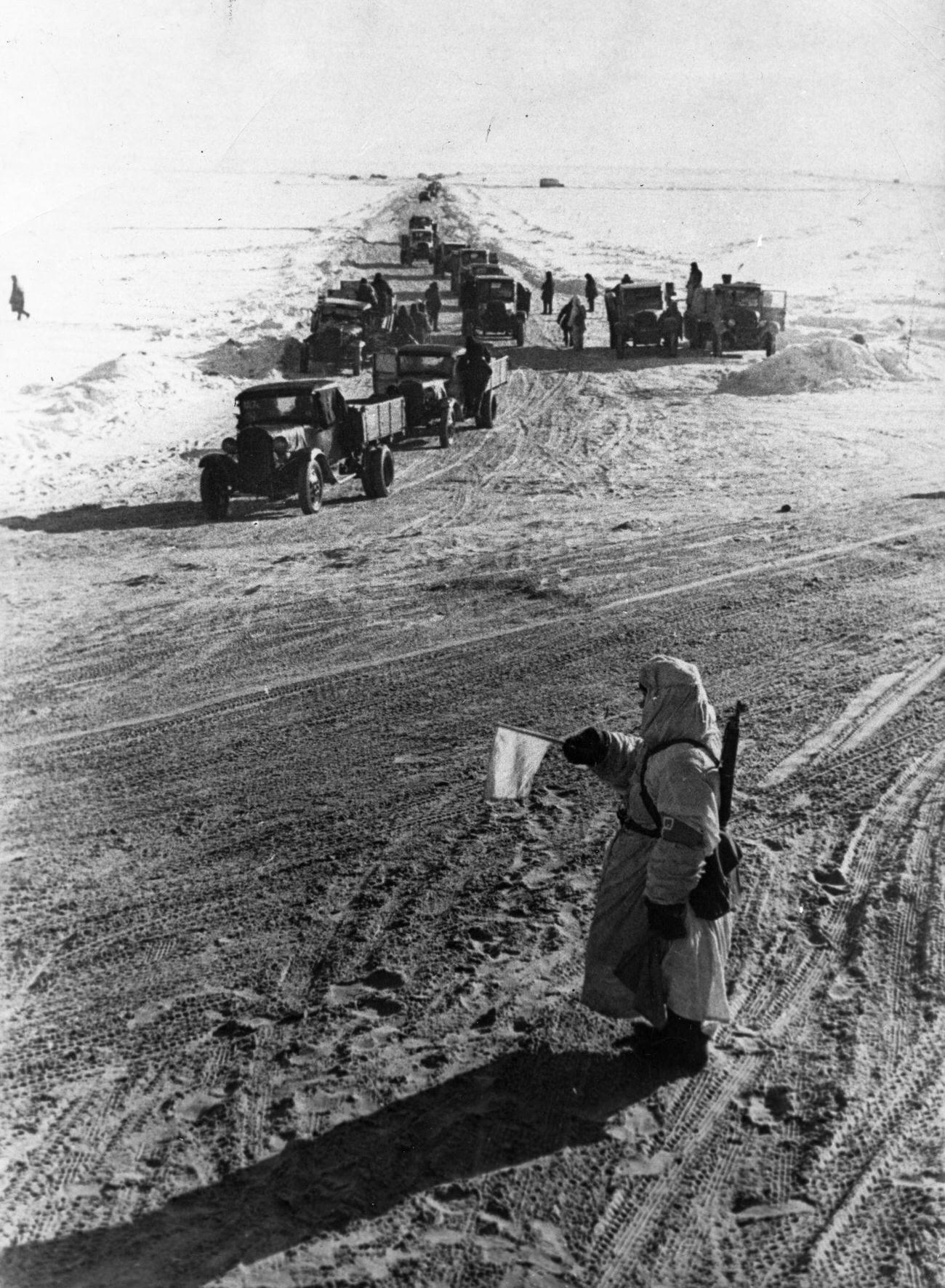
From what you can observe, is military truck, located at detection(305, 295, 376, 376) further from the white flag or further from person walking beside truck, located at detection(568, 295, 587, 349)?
the white flag

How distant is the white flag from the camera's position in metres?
5.50

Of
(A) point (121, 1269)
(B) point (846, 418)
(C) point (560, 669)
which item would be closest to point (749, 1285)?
(A) point (121, 1269)

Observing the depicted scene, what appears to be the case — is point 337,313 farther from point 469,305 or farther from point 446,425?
point 446,425

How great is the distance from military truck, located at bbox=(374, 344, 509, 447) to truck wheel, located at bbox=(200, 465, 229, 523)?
14.1 feet

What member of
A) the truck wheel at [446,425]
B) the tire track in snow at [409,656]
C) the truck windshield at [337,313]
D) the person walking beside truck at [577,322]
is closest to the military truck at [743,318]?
the person walking beside truck at [577,322]

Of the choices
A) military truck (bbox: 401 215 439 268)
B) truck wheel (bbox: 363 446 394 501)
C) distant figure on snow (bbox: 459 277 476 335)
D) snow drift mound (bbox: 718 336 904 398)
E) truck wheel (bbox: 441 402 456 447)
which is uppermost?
military truck (bbox: 401 215 439 268)

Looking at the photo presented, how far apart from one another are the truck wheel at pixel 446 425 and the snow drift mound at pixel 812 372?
24.2 ft

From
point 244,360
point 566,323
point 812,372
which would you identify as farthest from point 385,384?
point 566,323

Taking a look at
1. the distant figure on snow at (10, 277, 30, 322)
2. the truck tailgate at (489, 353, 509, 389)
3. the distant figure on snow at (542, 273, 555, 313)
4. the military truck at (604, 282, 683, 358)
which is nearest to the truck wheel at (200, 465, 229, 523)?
the truck tailgate at (489, 353, 509, 389)

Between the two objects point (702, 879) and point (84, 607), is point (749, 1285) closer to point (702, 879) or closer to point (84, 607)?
point (702, 879)

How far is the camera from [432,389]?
1939 centimetres

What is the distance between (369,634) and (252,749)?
260cm

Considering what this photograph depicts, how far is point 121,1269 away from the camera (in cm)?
400

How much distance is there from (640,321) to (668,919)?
26.6 metres
